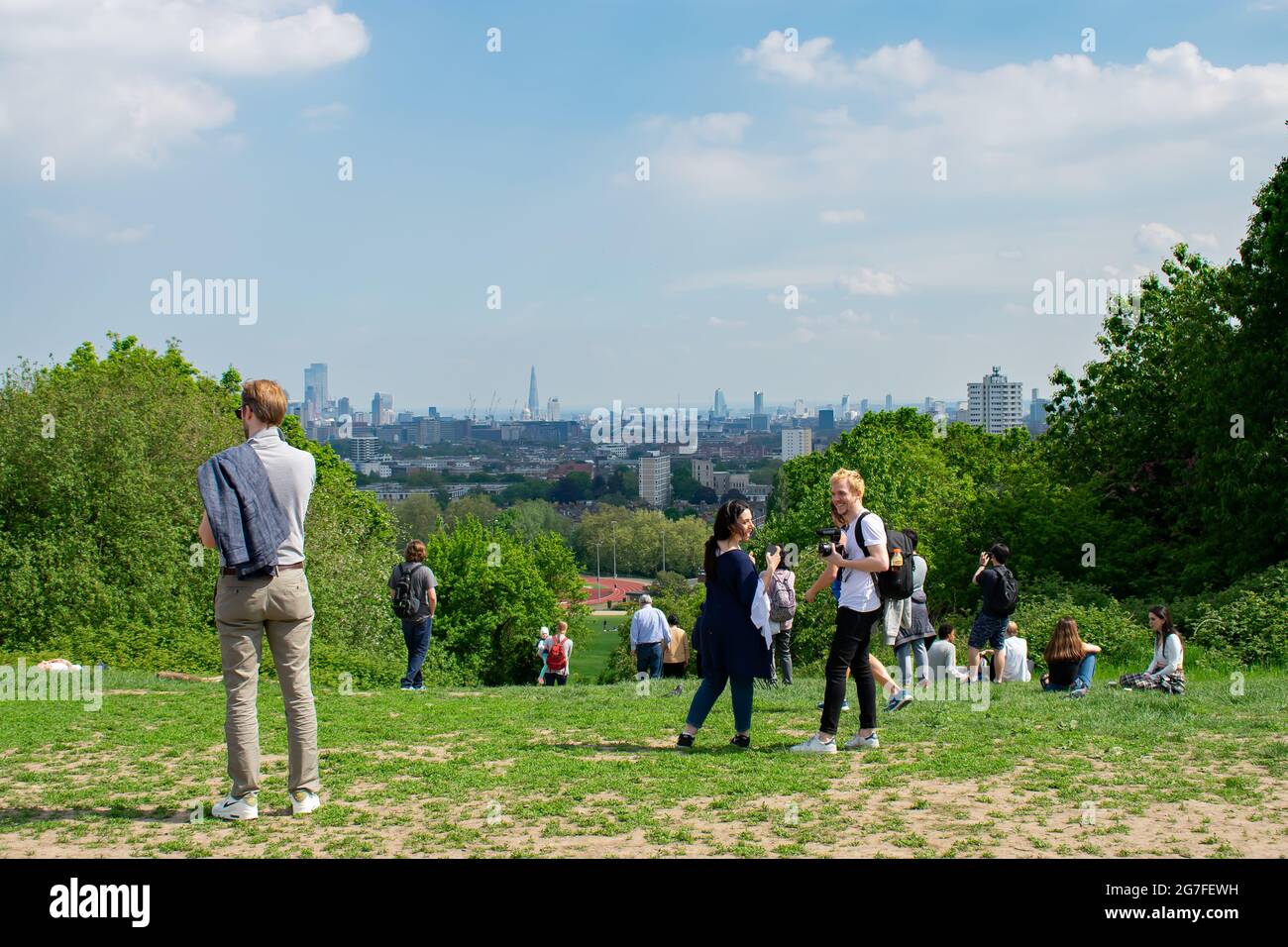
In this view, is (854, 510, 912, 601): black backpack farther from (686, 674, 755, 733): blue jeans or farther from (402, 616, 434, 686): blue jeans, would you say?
(402, 616, 434, 686): blue jeans

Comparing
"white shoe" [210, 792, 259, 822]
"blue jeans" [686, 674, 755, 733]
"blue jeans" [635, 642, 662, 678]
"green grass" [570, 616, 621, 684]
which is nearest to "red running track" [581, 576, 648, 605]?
"green grass" [570, 616, 621, 684]

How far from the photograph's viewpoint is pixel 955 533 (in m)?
35.7

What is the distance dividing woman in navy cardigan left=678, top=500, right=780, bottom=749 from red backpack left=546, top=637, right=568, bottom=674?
555 inches

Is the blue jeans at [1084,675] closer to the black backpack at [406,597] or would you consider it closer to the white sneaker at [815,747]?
the white sneaker at [815,747]

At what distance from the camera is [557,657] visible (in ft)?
75.5

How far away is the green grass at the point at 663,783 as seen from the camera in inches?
245

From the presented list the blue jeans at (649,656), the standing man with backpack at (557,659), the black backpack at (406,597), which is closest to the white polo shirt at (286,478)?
the black backpack at (406,597)

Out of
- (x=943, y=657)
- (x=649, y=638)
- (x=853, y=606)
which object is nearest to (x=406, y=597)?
(x=649, y=638)

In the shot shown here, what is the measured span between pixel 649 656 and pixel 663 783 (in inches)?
417

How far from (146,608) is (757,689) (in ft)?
55.0

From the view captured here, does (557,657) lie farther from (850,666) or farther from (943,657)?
(850,666)

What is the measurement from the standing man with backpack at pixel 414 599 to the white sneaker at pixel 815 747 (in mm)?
7460

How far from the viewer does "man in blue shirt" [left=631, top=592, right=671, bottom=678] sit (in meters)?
18.0

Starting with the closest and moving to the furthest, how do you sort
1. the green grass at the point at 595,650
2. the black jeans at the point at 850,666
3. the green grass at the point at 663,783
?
the green grass at the point at 663,783 → the black jeans at the point at 850,666 → the green grass at the point at 595,650
